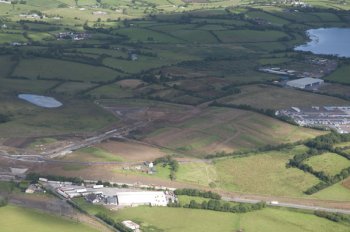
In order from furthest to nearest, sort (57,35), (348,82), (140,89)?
(57,35) → (348,82) → (140,89)

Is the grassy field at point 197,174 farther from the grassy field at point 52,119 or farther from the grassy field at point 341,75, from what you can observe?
the grassy field at point 341,75

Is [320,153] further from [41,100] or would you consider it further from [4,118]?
[41,100]

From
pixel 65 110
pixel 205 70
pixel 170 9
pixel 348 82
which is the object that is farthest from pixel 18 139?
pixel 170 9

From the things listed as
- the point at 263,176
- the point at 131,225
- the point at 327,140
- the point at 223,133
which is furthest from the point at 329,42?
the point at 131,225

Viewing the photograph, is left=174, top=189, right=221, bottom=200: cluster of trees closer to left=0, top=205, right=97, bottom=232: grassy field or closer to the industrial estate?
the industrial estate

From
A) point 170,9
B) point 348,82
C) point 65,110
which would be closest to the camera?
point 65,110

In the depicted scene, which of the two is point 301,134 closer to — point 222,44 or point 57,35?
point 222,44

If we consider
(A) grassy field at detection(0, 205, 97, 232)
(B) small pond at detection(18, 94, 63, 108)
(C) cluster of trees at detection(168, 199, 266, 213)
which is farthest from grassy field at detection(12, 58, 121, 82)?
(A) grassy field at detection(0, 205, 97, 232)
